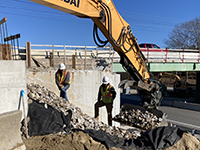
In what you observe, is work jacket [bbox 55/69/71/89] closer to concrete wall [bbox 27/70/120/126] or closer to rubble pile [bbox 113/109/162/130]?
concrete wall [bbox 27/70/120/126]

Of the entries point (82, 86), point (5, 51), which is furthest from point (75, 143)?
point (5, 51)

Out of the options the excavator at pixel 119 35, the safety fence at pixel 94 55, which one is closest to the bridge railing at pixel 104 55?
the safety fence at pixel 94 55

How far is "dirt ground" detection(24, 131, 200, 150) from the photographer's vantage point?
421 centimetres

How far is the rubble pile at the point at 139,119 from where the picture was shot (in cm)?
759

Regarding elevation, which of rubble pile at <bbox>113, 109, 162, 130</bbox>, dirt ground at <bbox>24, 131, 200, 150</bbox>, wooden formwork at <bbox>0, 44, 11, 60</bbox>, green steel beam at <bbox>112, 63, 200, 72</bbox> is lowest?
rubble pile at <bbox>113, 109, 162, 130</bbox>

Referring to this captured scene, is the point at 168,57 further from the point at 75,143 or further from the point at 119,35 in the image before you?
the point at 75,143

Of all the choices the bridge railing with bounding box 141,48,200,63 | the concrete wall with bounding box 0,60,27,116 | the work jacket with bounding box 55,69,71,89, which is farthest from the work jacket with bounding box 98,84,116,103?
the bridge railing with bounding box 141,48,200,63

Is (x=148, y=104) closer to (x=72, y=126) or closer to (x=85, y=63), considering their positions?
(x=72, y=126)

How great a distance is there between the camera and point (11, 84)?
15.5 ft

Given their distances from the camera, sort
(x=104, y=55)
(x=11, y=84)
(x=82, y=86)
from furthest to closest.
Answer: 1. (x=104, y=55)
2. (x=82, y=86)
3. (x=11, y=84)

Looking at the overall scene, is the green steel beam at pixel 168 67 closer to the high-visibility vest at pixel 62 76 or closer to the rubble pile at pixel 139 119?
the rubble pile at pixel 139 119

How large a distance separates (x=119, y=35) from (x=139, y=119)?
3773 millimetres

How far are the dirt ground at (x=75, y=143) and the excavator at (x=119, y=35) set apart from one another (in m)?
3.13

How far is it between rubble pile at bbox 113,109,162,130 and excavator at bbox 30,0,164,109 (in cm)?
90
